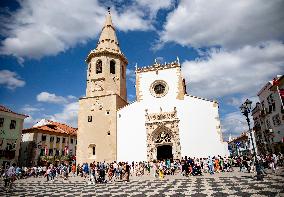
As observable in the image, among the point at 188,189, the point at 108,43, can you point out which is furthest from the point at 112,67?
the point at 188,189

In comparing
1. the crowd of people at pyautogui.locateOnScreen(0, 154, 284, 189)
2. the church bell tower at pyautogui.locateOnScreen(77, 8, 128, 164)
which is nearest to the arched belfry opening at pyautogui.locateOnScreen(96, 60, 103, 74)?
the church bell tower at pyautogui.locateOnScreen(77, 8, 128, 164)

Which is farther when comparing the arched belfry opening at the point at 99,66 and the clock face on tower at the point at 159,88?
the arched belfry opening at the point at 99,66

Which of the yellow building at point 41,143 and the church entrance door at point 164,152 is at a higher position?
the yellow building at point 41,143

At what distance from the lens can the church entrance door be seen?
26859 mm

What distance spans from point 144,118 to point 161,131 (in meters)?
2.54

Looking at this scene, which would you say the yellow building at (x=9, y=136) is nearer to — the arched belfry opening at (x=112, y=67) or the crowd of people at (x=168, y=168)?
the crowd of people at (x=168, y=168)

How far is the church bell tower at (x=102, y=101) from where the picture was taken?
27.3m

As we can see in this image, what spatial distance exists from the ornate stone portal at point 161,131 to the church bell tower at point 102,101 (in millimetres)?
4135

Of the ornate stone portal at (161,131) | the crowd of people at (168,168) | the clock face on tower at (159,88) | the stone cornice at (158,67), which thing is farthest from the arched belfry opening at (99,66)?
the crowd of people at (168,168)

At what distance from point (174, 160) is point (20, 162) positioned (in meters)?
30.9

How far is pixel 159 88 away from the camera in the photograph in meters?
28.6

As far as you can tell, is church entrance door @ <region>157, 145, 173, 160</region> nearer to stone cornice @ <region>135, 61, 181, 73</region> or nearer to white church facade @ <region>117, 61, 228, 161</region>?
white church facade @ <region>117, 61, 228, 161</region>

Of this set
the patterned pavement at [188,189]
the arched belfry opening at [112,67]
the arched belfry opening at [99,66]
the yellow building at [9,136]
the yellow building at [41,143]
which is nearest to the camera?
the patterned pavement at [188,189]

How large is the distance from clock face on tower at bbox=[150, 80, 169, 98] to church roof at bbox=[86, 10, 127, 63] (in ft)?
23.3
